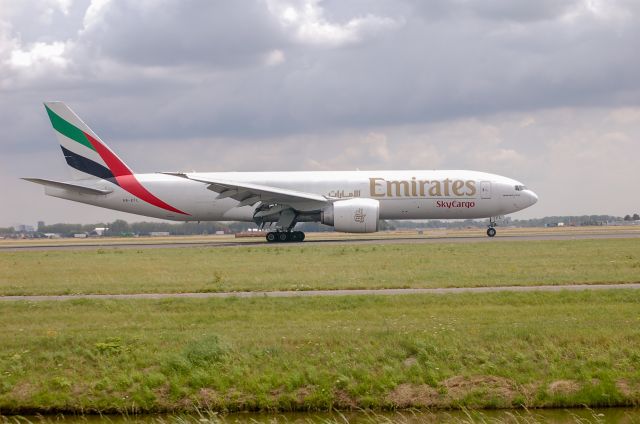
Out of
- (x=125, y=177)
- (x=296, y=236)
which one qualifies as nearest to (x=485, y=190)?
(x=296, y=236)

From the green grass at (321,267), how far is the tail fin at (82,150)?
9.28 meters

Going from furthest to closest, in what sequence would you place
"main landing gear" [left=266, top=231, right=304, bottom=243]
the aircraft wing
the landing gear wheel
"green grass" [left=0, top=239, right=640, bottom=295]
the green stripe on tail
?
the green stripe on tail, the landing gear wheel, "main landing gear" [left=266, top=231, right=304, bottom=243], the aircraft wing, "green grass" [left=0, top=239, right=640, bottom=295]

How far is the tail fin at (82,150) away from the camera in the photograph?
48.1 m

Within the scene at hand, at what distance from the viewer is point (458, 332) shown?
15.5m

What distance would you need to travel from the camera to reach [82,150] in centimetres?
4803

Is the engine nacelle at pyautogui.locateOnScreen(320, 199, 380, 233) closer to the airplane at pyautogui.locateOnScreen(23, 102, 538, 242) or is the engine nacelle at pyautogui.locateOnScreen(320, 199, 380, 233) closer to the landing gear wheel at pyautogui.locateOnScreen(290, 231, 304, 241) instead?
the airplane at pyautogui.locateOnScreen(23, 102, 538, 242)

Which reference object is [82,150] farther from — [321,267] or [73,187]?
[321,267]

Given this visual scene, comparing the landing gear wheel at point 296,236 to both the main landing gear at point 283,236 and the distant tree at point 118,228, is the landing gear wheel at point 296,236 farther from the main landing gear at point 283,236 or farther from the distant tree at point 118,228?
the distant tree at point 118,228

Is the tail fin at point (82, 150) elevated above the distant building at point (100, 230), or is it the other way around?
the tail fin at point (82, 150)

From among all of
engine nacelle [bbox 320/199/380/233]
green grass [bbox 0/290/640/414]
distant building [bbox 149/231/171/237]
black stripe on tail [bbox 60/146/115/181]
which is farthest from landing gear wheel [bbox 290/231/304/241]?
distant building [bbox 149/231/171/237]

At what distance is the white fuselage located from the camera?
45500mm

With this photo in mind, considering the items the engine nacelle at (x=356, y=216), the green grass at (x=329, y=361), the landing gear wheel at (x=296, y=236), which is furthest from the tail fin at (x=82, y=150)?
the green grass at (x=329, y=361)

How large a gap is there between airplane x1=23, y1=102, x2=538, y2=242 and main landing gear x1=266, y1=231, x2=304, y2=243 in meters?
0.06

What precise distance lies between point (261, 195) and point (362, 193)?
5952mm
